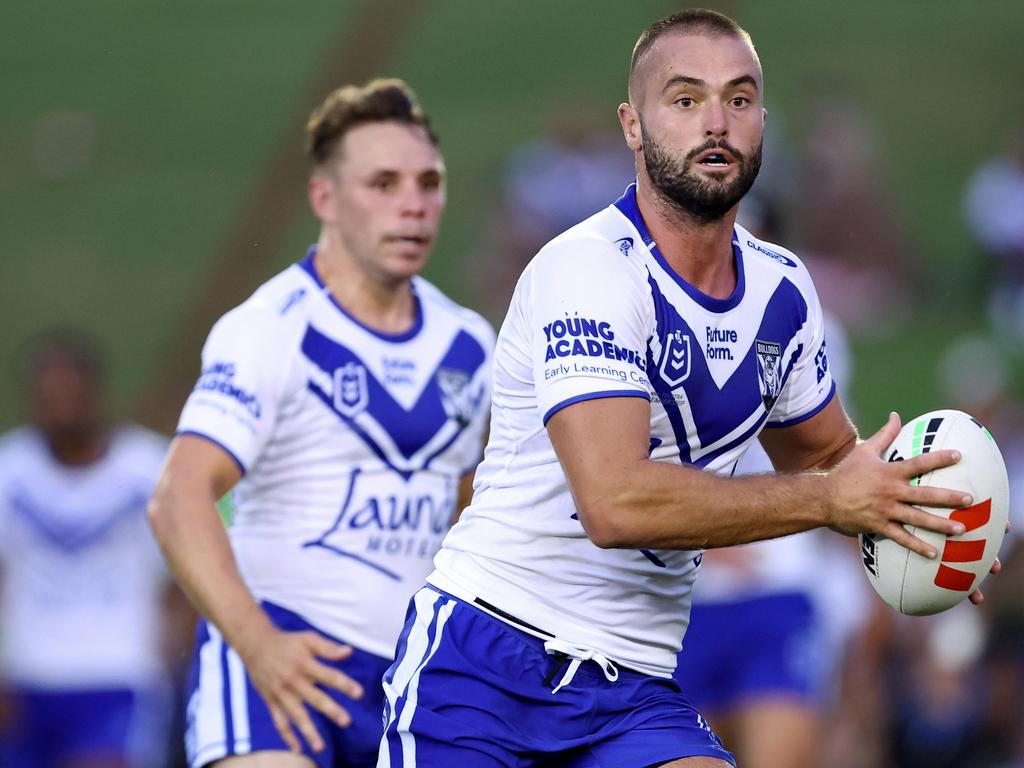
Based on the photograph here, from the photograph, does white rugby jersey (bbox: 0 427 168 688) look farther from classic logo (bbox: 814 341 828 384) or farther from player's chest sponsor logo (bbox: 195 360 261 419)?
classic logo (bbox: 814 341 828 384)

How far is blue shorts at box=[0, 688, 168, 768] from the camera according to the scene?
8.85 metres

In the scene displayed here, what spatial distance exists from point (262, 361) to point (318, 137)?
1.16 metres

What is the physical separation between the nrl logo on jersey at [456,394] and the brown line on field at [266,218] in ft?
26.2

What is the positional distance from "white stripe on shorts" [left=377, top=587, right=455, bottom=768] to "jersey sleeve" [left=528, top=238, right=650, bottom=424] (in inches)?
27.4

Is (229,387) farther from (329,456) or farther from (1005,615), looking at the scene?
(1005,615)

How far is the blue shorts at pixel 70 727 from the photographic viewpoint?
885 cm

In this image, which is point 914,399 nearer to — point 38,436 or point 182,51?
point 38,436

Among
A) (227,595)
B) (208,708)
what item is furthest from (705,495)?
(208,708)

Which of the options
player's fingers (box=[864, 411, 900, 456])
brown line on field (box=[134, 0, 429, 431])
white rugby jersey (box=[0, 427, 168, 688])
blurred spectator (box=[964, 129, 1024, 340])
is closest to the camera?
player's fingers (box=[864, 411, 900, 456])

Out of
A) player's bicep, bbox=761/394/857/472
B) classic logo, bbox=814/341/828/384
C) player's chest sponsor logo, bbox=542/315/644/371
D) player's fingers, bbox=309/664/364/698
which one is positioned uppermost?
classic logo, bbox=814/341/828/384

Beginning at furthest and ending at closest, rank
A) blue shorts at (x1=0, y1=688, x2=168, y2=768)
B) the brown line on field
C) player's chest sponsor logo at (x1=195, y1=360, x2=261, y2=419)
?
the brown line on field
blue shorts at (x1=0, y1=688, x2=168, y2=768)
player's chest sponsor logo at (x1=195, y1=360, x2=261, y2=419)

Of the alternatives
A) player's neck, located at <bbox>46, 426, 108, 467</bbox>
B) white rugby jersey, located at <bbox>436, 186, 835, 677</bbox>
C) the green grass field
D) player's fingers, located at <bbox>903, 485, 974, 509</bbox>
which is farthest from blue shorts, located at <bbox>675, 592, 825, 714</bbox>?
the green grass field

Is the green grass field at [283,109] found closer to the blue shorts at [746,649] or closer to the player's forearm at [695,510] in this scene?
the blue shorts at [746,649]

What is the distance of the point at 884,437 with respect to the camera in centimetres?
422
